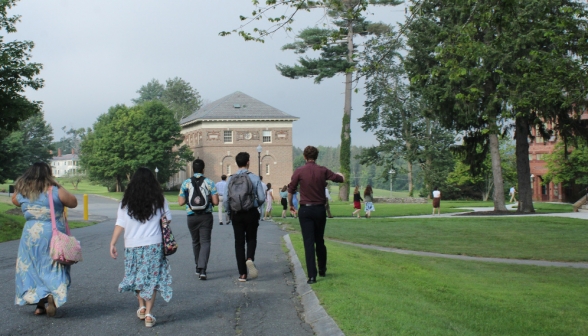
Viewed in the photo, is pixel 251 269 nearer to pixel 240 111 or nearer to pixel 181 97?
pixel 240 111

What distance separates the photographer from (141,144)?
8469 centimetres

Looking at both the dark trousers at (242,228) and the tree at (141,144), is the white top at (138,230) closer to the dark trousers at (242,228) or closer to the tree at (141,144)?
the dark trousers at (242,228)

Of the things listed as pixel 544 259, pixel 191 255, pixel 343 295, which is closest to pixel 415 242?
pixel 544 259

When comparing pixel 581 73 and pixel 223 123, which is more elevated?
pixel 223 123

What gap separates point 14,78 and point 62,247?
2013cm

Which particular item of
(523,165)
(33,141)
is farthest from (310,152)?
(33,141)

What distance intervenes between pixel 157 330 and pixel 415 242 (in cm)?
1646

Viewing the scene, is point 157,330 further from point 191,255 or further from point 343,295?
point 191,255

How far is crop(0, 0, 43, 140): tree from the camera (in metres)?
24.8

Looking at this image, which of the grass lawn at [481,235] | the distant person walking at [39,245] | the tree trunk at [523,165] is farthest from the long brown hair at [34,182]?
the tree trunk at [523,165]

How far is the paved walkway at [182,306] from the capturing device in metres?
7.11

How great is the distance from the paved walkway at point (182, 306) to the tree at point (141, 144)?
239ft

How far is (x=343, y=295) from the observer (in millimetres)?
8461

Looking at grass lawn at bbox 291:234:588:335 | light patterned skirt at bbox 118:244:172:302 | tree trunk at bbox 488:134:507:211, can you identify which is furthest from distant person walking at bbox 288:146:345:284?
tree trunk at bbox 488:134:507:211
